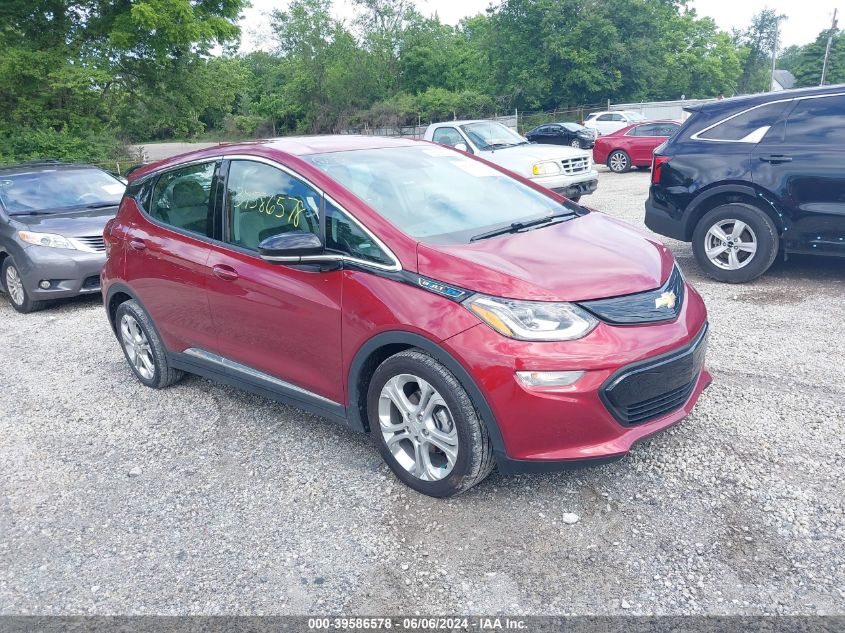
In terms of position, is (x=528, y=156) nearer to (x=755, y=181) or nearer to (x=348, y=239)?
(x=755, y=181)

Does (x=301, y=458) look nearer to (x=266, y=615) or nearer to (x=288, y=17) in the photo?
(x=266, y=615)

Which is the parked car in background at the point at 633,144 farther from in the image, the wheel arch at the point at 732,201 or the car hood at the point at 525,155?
the wheel arch at the point at 732,201

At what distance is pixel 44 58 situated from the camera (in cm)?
2053

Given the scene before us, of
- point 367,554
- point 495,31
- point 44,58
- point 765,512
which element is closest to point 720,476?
point 765,512

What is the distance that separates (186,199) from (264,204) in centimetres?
86

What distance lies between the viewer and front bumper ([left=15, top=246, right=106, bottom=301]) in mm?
7461

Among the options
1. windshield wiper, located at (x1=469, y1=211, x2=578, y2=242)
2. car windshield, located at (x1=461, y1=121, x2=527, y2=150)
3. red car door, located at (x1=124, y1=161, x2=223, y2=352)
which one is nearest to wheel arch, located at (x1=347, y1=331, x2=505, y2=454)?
windshield wiper, located at (x1=469, y1=211, x2=578, y2=242)

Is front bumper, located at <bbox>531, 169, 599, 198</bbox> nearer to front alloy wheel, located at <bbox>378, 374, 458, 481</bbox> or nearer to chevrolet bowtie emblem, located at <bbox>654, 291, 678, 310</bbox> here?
chevrolet bowtie emblem, located at <bbox>654, 291, 678, 310</bbox>

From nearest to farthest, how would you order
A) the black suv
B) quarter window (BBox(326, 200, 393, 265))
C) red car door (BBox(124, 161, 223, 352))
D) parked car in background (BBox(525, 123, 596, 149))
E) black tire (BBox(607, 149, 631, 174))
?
quarter window (BBox(326, 200, 393, 265)) → red car door (BBox(124, 161, 223, 352)) → the black suv → black tire (BBox(607, 149, 631, 174)) → parked car in background (BBox(525, 123, 596, 149))

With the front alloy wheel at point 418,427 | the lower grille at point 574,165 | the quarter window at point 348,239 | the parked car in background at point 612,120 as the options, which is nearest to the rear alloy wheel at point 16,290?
the quarter window at point 348,239

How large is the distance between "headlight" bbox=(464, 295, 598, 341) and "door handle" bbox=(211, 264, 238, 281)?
1571mm

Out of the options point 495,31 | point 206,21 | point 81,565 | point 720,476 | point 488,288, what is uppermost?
point 495,31

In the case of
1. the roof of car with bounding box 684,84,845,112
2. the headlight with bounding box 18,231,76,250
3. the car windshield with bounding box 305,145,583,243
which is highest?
the roof of car with bounding box 684,84,845,112

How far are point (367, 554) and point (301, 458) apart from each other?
103 cm
